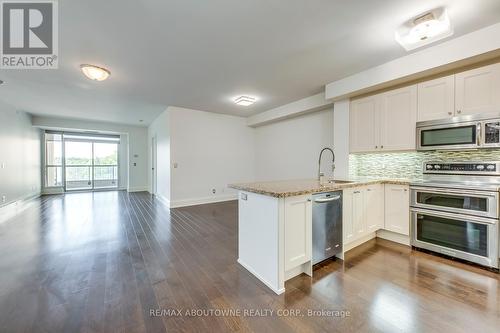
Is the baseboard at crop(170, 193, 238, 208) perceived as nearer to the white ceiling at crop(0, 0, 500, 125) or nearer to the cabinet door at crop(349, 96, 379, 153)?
the white ceiling at crop(0, 0, 500, 125)

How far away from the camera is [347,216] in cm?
260

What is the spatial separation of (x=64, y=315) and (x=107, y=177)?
8821mm

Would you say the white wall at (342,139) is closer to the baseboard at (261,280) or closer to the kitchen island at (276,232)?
the kitchen island at (276,232)

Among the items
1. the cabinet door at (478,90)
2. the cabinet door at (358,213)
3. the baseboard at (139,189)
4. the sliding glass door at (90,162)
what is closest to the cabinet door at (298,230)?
the cabinet door at (358,213)

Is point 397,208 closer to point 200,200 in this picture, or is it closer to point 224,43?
point 224,43

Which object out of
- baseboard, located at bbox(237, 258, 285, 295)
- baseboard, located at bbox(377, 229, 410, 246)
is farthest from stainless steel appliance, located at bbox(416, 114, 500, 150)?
baseboard, located at bbox(237, 258, 285, 295)

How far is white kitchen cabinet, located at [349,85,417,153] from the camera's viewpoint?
2.98 m

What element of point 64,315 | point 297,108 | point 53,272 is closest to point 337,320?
point 64,315

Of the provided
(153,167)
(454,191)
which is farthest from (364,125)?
(153,167)

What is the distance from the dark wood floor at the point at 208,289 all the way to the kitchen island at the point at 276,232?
131mm

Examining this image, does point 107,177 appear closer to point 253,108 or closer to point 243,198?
point 253,108

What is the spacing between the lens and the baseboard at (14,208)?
440 cm

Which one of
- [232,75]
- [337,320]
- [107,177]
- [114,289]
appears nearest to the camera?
[337,320]

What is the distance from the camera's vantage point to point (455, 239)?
2.45 meters
